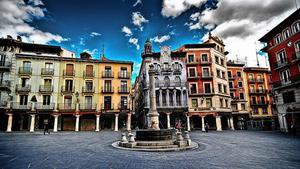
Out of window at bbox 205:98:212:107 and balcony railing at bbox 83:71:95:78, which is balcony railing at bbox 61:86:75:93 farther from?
window at bbox 205:98:212:107

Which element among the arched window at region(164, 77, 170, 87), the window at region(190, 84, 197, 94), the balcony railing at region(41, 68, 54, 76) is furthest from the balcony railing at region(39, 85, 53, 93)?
the window at region(190, 84, 197, 94)

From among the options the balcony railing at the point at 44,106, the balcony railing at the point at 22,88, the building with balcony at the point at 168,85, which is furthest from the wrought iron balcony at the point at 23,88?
the building with balcony at the point at 168,85

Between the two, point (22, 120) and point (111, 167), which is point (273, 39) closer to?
point (111, 167)

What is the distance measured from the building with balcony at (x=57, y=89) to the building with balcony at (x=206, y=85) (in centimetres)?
1183

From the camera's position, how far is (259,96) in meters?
42.6

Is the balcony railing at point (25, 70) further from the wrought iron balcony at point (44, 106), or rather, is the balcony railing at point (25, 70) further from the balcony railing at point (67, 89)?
the balcony railing at point (67, 89)

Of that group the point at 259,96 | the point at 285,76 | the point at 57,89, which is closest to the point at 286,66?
the point at 285,76

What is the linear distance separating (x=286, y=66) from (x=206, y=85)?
485 inches

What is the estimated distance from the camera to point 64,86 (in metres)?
29.8

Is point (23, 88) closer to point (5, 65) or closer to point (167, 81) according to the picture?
point (5, 65)

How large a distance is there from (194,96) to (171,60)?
803 cm

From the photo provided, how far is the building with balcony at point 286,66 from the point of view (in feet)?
72.6

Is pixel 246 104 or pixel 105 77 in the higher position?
pixel 105 77

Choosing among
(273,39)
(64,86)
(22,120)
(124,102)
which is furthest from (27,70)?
(273,39)
